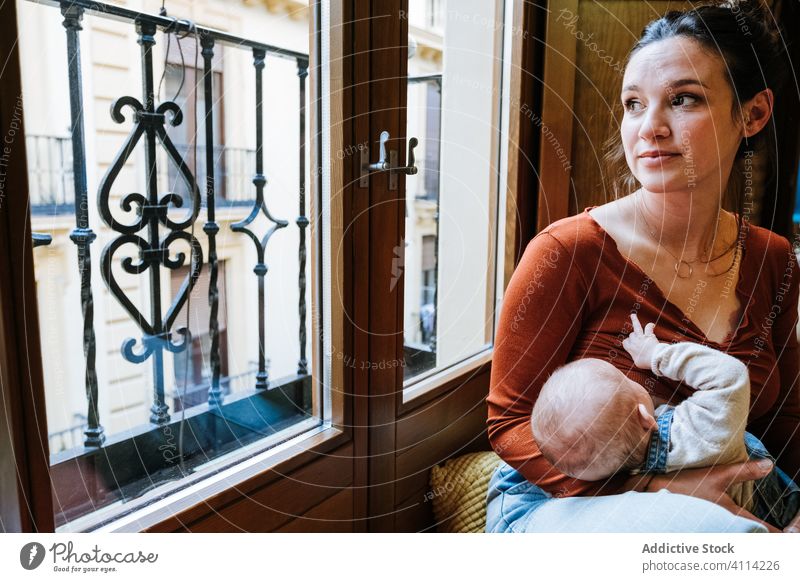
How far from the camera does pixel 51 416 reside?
488 millimetres

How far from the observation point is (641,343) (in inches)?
22.5

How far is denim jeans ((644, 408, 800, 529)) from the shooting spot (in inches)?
20.6

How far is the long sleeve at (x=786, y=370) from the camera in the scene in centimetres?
60

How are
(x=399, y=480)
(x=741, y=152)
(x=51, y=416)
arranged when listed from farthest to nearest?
(x=399, y=480), (x=741, y=152), (x=51, y=416)

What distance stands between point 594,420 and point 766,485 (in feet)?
0.70

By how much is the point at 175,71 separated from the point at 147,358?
294mm

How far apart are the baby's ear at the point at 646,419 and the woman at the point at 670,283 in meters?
0.03

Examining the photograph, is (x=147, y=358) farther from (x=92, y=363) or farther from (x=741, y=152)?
(x=741, y=152)

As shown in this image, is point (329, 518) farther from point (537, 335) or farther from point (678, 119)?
point (678, 119)

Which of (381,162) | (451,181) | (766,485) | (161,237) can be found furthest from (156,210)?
(766,485)

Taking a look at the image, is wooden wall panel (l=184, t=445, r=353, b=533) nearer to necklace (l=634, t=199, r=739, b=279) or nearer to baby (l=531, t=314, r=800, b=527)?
baby (l=531, t=314, r=800, b=527)

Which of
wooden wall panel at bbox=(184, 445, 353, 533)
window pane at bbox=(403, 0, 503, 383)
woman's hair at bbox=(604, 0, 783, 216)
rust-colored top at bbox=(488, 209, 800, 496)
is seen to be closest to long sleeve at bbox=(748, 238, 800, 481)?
rust-colored top at bbox=(488, 209, 800, 496)

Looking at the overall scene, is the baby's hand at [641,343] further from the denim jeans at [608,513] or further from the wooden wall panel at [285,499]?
the wooden wall panel at [285,499]
